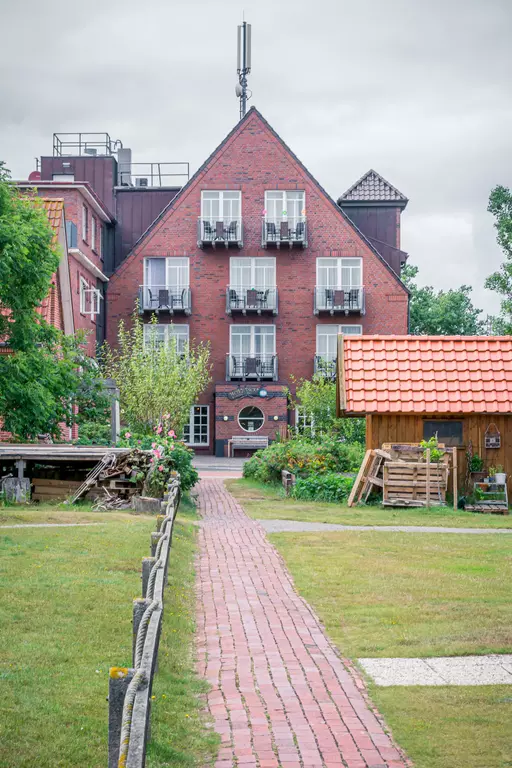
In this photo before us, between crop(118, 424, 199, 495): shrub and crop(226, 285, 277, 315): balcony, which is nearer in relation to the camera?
crop(118, 424, 199, 495): shrub

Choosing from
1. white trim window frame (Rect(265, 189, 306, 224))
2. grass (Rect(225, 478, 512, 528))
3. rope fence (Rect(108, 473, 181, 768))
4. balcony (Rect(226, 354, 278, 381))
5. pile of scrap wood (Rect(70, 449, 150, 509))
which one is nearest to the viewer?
rope fence (Rect(108, 473, 181, 768))

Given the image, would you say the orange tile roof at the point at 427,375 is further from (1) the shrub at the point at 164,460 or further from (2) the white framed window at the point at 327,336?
(2) the white framed window at the point at 327,336

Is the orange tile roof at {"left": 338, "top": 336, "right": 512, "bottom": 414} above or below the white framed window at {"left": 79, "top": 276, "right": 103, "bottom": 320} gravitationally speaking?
below

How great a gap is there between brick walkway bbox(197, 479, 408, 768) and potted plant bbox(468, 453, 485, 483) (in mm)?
10838

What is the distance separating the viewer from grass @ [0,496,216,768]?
581cm

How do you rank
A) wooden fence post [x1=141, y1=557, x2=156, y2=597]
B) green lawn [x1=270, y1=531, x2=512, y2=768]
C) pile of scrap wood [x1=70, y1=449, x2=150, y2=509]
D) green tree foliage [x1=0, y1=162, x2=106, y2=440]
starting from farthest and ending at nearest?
pile of scrap wood [x1=70, y1=449, x2=150, y2=509]
green tree foliage [x1=0, y1=162, x2=106, y2=440]
wooden fence post [x1=141, y1=557, x2=156, y2=597]
green lawn [x1=270, y1=531, x2=512, y2=768]

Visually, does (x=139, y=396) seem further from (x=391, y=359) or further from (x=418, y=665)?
(x=418, y=665)

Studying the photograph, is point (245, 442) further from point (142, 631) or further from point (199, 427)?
point (142, 631)

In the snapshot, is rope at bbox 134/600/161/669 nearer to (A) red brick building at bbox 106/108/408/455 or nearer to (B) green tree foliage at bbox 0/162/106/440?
(B) green tree foliage at bbox 0/162/106/440

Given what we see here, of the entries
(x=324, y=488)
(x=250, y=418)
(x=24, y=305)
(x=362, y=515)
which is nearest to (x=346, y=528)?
(x=362, y=515)

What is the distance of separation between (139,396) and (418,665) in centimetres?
2601

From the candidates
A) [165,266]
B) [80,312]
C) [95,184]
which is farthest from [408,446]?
[95,184]

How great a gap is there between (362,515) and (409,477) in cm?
200

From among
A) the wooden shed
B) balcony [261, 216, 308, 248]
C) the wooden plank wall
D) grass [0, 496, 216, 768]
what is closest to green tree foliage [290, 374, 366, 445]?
the wooden shed
